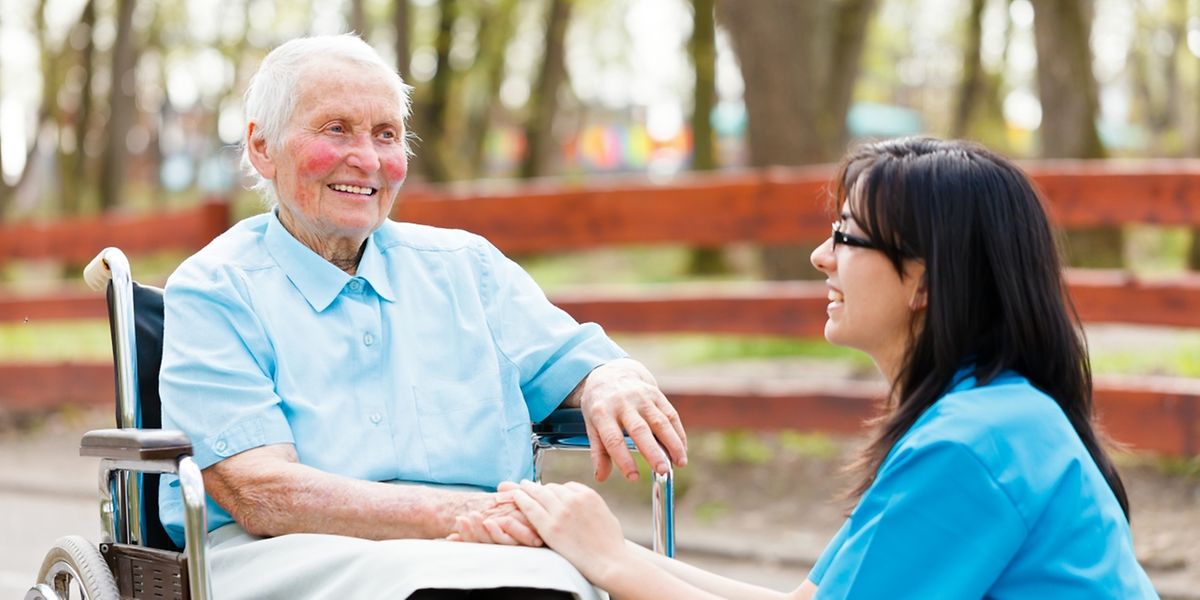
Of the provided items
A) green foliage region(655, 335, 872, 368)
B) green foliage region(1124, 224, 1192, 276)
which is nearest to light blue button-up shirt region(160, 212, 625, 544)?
green foliage region(655, 335, 872, 368)

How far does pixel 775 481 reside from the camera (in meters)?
6.14

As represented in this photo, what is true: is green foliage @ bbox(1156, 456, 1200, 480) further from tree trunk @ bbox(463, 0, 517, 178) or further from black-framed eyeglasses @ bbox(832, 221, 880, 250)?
tree trunk @ bbox(463, 0, 517, 178)

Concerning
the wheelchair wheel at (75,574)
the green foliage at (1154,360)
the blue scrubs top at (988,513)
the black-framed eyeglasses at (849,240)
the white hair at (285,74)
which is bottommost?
the green foliage at (1154,360)

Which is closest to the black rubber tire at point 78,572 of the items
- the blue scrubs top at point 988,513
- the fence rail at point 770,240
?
the blue scrubs top at point 988,513

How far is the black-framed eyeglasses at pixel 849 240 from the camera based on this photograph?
77.8 inches

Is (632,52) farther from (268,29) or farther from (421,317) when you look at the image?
(421,317)

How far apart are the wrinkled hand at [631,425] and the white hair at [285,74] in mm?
661

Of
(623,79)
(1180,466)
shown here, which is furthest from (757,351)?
(623,79)

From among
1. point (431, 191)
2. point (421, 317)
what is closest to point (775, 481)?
point (431, 191)

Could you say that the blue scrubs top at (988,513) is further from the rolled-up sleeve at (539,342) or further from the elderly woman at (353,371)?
the rolled-up sleeve at (539,342)

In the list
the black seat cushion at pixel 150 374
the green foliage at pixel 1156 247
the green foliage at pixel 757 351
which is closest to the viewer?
the black seat cushion at pixel 150 374

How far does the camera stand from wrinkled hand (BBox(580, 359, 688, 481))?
8.20 feet

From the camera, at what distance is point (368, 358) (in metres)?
2.59

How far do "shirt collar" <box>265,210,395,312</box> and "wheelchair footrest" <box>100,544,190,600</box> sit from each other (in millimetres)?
511
